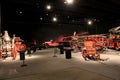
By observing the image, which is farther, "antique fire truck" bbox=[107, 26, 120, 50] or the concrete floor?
"antique fire truck" bbox=[107, 26, 120, 50]

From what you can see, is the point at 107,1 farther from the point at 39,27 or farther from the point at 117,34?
the point at 39,27

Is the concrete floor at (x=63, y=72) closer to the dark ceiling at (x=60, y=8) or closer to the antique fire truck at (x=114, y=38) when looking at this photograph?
the dark ceiling at (x=60, y=8)

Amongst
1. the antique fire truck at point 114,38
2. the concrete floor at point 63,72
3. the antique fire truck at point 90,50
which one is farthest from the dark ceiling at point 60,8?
the concrete floor at point 63,72

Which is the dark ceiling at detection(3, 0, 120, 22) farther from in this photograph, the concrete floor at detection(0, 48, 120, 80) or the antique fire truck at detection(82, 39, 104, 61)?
the concrete floor at detection(0, 48, 120, 80)

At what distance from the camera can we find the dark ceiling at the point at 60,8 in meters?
8.99

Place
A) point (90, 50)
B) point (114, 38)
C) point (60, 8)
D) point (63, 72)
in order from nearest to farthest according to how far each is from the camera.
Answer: point (63, 72), point (90, 50), point (60, 8), point (114, 38)

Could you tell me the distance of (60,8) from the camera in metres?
10.5

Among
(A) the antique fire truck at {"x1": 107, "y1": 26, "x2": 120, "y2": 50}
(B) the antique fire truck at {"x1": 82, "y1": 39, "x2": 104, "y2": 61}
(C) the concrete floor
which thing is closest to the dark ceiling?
(A) the antique fire truck at {"x1": 107, "y1": 26, "x2": 120, "y2": 50}

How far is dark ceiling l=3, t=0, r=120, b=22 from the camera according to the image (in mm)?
8992

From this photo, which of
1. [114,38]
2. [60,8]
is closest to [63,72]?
[60,8]

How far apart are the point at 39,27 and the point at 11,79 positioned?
1143 cm

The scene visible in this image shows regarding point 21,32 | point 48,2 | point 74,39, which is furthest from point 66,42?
point 48,2

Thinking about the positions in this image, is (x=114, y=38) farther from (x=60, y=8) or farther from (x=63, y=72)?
(x=63, y=72)

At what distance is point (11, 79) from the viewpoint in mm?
4867
